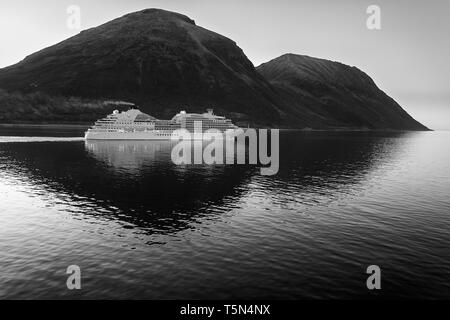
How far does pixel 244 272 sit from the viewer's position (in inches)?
1064

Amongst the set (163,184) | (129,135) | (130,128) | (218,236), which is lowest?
(218,236)

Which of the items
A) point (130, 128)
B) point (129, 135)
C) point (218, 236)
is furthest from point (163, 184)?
point (130, 128)

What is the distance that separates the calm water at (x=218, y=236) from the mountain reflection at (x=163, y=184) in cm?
32

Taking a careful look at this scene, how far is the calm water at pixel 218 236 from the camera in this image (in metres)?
24.9

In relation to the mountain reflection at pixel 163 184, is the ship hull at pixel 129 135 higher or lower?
higher

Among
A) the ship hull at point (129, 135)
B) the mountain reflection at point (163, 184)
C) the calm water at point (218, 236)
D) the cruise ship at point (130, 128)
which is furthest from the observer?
the cruise ship at point (130, 128)

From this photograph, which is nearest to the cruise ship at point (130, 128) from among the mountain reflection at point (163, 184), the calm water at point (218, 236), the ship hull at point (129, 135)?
the ship hull at point (129, 135)

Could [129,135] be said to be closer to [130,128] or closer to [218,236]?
[130,128]

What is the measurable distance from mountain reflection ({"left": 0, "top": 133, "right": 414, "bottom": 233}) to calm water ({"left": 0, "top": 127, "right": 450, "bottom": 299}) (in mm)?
320

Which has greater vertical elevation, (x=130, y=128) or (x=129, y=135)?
(x=130, y=128)

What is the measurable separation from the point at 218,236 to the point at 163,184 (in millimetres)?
28597

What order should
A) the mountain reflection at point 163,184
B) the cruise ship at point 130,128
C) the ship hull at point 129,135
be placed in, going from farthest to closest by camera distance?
the cruise ship at point 130,128 < the ship hull at point 129,135 < the mountain reflection at point 163,184

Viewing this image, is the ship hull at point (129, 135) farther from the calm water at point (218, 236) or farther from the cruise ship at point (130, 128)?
the calm water at point (218, 236)

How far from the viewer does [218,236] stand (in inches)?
1385
